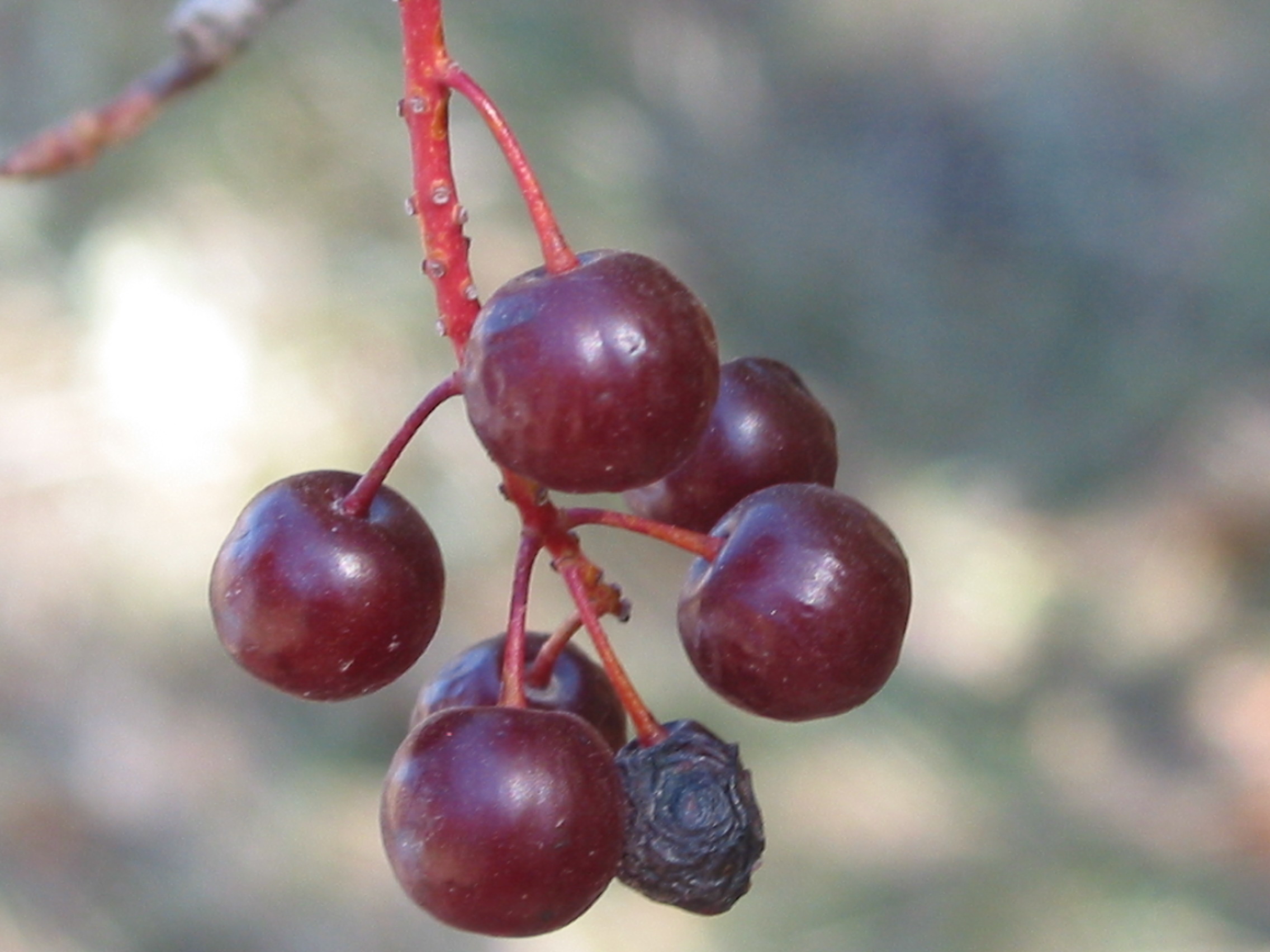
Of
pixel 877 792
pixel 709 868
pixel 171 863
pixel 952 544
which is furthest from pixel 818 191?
pixel 709 868

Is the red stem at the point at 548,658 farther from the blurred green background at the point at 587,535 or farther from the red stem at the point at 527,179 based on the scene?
the blurred green background at the point at 587,535

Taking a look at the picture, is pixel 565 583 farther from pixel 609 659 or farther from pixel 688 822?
pixel 688 822

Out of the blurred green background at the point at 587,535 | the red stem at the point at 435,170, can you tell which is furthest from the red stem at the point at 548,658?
the blurred green background at the point at 587,535

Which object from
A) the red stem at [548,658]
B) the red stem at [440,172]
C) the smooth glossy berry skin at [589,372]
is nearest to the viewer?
the smooth glossy berry skin at [589,372]

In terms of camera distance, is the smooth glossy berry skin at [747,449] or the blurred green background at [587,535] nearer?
the smooth glossy berry skin at [747,449]

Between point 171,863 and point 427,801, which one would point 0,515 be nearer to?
point 171,863

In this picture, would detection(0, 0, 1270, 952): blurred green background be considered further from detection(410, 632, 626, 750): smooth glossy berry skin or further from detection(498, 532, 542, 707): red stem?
detection(498, 532, 542, 707): red stem
